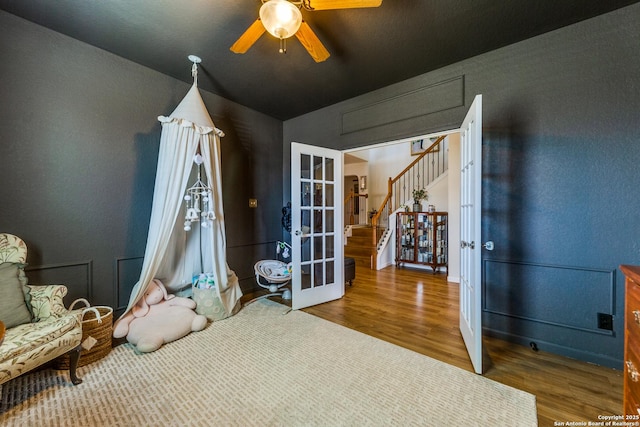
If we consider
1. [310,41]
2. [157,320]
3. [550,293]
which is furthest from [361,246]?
[310,41]

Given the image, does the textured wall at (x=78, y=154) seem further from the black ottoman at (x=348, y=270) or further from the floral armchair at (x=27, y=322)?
the black ottoman at (x=348, y=270)

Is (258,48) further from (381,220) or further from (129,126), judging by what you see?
(381,220)

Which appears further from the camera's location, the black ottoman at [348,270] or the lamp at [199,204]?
the black ottoman at [348,270]

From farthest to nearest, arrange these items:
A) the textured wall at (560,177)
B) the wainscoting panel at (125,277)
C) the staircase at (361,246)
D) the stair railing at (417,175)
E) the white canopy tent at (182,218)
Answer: the stair railing at (417,175) → the staircase at (361,246) → the wainscoting panel at (125,277) → the white canopy tent at (182,218) → the textured wall at (560,177)

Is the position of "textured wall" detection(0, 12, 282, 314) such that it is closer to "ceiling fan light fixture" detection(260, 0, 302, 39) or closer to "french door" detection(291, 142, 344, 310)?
"ceiling fan light fixture" detection(260, 0, 302, 39)

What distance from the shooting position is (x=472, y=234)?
1.99m

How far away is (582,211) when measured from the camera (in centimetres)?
204

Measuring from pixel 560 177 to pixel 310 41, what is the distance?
7.95 feet

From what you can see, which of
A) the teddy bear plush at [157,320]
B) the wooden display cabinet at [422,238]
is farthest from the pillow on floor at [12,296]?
the wooden display cabinet at [422,238]

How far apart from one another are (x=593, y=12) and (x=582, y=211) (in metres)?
1.62

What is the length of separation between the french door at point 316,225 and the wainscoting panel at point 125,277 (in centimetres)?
176

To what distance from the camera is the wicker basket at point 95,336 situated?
1.93 meters

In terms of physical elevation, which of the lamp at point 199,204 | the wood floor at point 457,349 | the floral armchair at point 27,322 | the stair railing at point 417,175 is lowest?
the wood floor at point 457,349

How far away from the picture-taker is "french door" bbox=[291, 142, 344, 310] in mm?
3113
